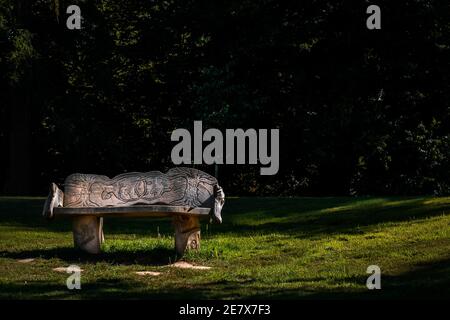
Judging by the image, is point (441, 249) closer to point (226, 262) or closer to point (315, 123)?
point (226, 262)

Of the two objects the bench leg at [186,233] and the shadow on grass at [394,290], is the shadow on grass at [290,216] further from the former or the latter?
the shadow on grass at [394,290]

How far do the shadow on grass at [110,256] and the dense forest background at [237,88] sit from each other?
1506 centimetres

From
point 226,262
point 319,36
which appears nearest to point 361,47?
point 319,36

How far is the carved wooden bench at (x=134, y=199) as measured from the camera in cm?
1586

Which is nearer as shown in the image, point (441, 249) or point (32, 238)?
point (441, 249)

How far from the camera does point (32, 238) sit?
19.1 m

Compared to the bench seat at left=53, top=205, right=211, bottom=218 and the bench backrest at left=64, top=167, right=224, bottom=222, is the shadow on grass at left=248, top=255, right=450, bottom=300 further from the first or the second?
the bench backrest at left=64, top=167, right=224, bottom=222

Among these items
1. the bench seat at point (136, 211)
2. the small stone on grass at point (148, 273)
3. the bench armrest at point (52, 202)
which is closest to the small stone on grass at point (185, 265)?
the small stone on grass at point (148, 273)

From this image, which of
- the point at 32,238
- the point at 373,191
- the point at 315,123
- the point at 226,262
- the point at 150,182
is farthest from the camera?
the point at 373,191

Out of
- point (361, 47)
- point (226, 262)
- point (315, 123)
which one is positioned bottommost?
point (226, 262)

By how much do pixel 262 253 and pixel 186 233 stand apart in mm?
1613

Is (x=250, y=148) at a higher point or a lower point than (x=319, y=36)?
lower

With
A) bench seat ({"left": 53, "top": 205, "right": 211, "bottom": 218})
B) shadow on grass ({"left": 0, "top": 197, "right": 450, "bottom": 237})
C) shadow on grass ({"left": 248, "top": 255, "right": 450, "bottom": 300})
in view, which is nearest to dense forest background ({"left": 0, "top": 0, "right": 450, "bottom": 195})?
shadow on grass ({"left": 0, "top": 197, "right": 450, "bottom": 237})

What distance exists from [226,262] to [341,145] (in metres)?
17.6
